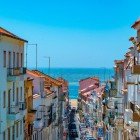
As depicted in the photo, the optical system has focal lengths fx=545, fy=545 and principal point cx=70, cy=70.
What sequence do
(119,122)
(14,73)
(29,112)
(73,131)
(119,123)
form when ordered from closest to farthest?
(14,73) → (29,112) → (119,123) → (119,122) → (73,131)

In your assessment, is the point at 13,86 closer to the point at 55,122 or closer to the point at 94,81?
the point at 55,122

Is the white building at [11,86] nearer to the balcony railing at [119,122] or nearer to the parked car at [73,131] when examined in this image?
the balcony railing at [119,122]

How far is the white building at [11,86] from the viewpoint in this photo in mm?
38031

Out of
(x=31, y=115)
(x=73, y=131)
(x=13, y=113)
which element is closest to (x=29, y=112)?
(x=31, y=115)

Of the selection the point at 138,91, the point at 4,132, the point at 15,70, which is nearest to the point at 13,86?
the point at 15,70

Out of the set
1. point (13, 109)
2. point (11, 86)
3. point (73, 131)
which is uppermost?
point (11, 86)

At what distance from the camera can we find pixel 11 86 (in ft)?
136

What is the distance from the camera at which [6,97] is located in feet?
130

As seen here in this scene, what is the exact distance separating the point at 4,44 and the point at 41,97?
75.8 feet

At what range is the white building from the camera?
125 ft

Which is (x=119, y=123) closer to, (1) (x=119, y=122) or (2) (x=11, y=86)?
(1) (x=119, y=122)

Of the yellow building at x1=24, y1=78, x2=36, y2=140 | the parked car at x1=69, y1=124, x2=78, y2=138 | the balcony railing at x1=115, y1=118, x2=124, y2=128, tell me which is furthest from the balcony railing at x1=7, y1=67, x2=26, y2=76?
the parked car at x1=69, y1=124, x2=78, y2=138

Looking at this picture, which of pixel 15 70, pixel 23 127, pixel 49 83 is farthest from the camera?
pixel 49 83

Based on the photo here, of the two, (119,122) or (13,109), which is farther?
(119,122)
